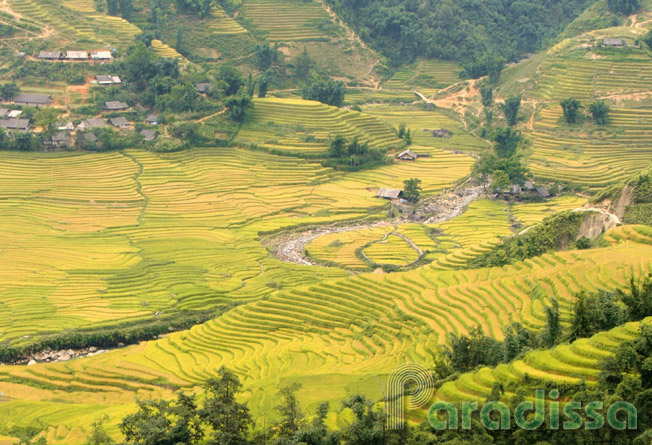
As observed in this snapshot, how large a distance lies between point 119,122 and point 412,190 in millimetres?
22049

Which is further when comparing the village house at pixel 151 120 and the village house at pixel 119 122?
the village house at pixel 151 120

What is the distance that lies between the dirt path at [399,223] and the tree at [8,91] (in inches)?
983

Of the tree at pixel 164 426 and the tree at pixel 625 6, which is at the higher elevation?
the tree at pixel 625 6

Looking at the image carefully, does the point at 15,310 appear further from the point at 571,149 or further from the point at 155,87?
the point at 571,149

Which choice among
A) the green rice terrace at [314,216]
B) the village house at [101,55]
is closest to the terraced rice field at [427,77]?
the green rice terrace at [314,216]

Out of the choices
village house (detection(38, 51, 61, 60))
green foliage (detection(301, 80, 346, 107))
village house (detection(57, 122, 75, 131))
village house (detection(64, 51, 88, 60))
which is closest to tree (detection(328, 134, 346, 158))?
green foliage (detection(301, 80, 346, 107))

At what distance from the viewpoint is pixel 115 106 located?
2370 inches

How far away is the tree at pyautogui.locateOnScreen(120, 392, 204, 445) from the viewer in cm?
2109

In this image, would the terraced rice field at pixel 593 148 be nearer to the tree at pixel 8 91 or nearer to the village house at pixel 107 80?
the village house at pixel 107 80

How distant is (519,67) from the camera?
7275 cm

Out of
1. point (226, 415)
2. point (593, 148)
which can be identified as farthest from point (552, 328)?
point (593, 148)

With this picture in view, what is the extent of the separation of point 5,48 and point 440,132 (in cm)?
3574

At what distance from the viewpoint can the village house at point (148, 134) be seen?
57.9m

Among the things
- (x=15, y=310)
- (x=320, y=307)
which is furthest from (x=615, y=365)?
(x=15, y=310)
